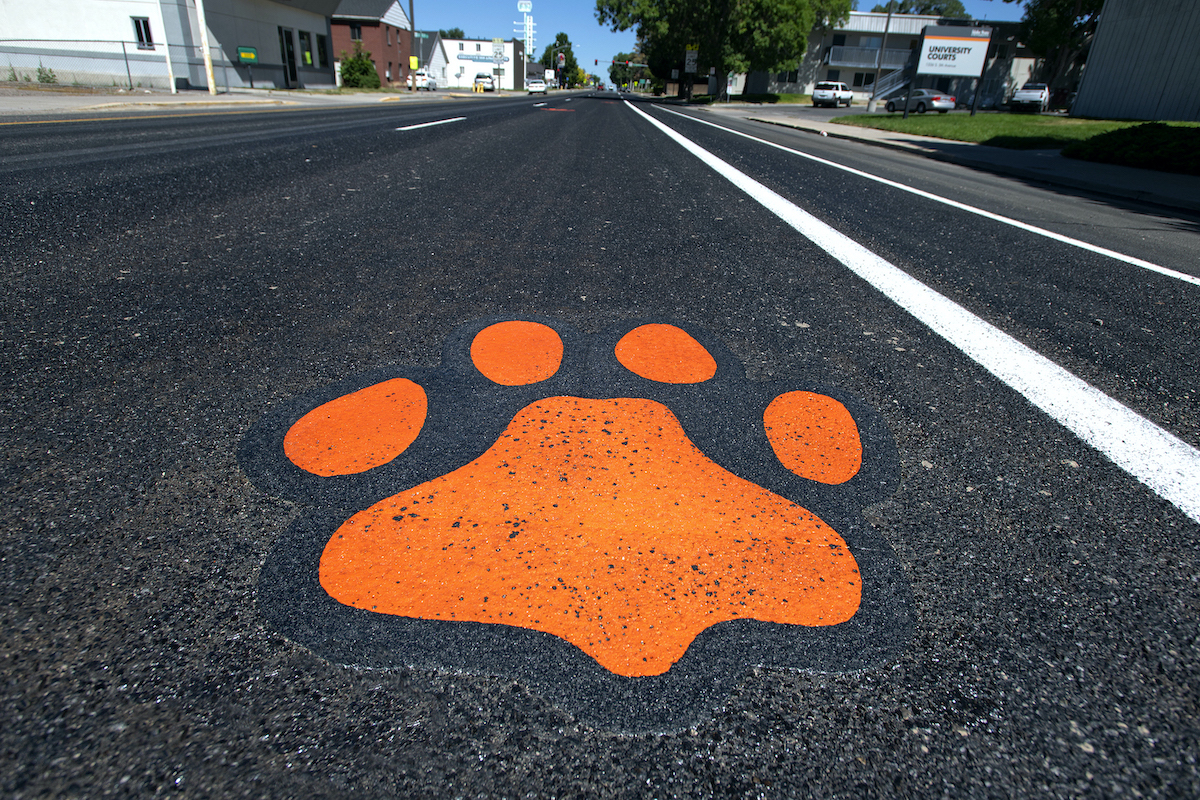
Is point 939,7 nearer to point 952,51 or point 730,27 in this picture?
point 730,27

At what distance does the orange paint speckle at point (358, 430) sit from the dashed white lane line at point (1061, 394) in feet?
6.50

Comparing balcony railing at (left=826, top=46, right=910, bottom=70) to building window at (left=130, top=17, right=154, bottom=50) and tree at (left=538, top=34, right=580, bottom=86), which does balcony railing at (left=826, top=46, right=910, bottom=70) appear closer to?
building window at (left=130, top=17, right=154, bottom=50)

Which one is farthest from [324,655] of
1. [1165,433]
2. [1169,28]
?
[1169,28]

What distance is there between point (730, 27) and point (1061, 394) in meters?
50.5

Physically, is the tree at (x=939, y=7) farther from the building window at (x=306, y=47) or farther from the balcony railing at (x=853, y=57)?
the building window at (x=306, y=47)

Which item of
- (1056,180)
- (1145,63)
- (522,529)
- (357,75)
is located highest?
(1145,63)

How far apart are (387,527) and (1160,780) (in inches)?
55.4

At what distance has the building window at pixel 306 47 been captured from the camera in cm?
3588

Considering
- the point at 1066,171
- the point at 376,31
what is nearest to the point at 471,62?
the point at 376,31

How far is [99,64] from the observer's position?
2230cm

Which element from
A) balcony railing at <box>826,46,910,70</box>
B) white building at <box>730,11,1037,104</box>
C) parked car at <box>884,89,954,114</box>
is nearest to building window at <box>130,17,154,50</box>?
parked car at <box>884,89,954,114</box>

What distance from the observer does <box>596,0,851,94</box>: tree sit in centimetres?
4297

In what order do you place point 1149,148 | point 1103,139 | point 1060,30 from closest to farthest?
point 1149,148 < point 1103,139 < point 1060,30

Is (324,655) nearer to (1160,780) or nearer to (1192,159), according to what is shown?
(1160,780)
